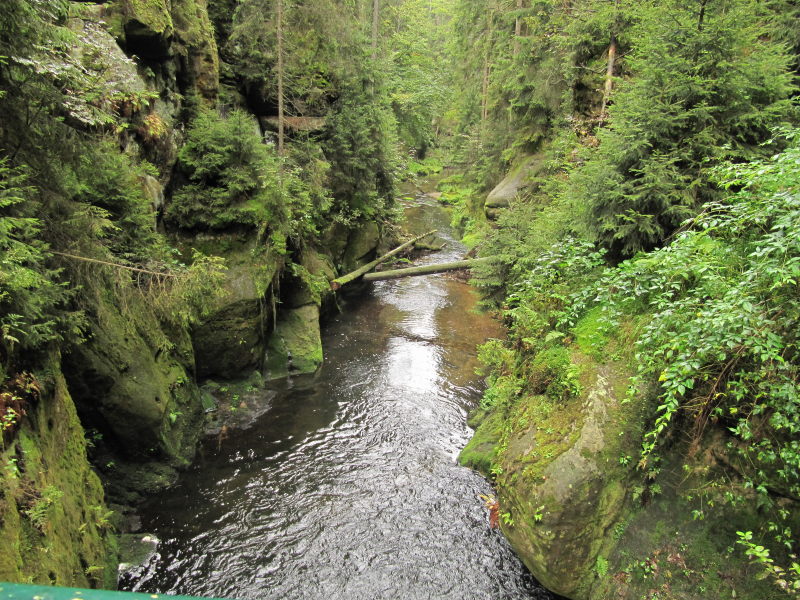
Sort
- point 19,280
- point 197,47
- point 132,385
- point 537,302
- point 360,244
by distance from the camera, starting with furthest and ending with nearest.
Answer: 1. point 360,244
2. point 197,47
3. point 537,302
4. point 132,385
5. point 19,280

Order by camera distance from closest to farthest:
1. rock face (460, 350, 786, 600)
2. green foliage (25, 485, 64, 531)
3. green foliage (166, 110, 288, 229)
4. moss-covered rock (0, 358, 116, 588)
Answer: moss-covered rock (0, 358, 116, 588) < green foliage (25, 485, 64, 531) < rock face (460, 350, 786, 600) < green foliage (166, 110, 288, 229)

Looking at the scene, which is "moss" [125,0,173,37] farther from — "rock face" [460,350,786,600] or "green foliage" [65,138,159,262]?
"rock face" [460,350,786,600]

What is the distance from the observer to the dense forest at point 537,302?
451cm

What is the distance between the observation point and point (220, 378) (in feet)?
38.1

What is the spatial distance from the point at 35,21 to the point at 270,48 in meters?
12.3

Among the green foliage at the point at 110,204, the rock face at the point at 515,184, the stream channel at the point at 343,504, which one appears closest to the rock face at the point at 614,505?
the stream channel at the point at 343,504

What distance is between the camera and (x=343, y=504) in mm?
7980

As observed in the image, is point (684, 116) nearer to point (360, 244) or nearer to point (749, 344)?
point (749, 344)

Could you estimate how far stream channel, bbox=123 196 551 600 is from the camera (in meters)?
6.50

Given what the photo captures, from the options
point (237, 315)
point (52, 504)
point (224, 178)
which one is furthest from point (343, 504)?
point (224, 178)

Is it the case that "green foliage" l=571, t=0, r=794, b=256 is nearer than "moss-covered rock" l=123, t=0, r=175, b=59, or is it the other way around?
"green foliage" l=571, t=0, r=794, b=256

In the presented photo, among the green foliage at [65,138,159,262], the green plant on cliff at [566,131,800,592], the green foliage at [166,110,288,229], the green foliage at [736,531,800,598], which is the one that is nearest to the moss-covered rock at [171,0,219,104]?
the green foliage at [166,110,288,229]

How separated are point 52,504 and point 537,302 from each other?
771cm

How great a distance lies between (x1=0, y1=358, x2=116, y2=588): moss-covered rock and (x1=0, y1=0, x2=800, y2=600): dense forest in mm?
34
